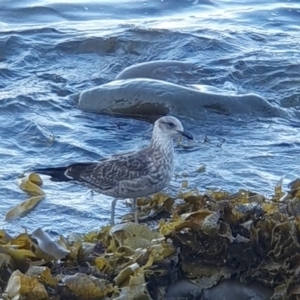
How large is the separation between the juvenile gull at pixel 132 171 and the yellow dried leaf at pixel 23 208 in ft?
0.84

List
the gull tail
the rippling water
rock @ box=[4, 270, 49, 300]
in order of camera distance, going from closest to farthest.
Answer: rock @ box=[4, 270, 49, 300] → the gull tail → the rippling water

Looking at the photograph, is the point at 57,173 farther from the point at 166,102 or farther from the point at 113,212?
the point at 166,102

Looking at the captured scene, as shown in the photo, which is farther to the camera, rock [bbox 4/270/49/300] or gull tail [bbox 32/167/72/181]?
gull tail [bbox 32/167/72/181]

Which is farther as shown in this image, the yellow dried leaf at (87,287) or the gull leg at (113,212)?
the gull leg at (113,212)

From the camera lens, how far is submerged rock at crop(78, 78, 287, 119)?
7.95 metres

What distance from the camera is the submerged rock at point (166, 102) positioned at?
7.95 meters

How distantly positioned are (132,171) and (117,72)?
390cm

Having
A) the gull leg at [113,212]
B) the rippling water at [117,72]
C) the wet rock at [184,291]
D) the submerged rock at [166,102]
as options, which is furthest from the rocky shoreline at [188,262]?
the submerged rock at [166,102]

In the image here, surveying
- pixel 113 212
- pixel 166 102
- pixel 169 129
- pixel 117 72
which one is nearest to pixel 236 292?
pixel 113 212

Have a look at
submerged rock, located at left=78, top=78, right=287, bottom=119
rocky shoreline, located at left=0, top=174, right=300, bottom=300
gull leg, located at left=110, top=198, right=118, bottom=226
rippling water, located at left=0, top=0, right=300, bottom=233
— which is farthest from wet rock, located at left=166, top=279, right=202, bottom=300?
submerged rock, located at left=78, top=78, right=287, bottom=119

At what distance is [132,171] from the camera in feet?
18.3

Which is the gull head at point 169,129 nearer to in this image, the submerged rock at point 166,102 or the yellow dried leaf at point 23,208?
the yellow dried leaf at point 23,208

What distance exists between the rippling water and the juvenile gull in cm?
24

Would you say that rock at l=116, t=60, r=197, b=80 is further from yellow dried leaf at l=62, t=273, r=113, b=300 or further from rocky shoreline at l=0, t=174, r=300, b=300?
yellow dried leaf at l=62, t=273, r=113, b=300
